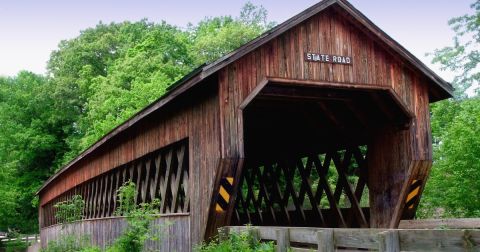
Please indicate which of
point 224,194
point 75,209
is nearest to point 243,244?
point 224,194

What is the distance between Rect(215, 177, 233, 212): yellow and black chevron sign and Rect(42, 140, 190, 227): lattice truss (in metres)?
1.38

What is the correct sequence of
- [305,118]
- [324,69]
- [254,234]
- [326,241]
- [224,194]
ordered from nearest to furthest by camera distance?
[326,241] → [254,234] → [224,194] → [324,69] → [305,118]

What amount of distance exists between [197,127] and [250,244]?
116 inches

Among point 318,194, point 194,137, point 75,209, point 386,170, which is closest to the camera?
point 194,137

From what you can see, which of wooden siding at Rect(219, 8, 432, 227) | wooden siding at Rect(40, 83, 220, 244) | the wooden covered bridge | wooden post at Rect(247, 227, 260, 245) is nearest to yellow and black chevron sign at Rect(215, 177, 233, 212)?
the wooden covered bridge

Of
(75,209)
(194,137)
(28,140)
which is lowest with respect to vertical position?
(75,209)

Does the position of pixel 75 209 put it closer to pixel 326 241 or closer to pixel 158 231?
pixel 158 231

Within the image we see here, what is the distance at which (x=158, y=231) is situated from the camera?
1180 cm

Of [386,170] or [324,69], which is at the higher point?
[324,69]

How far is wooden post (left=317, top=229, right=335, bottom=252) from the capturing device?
23.1 ft

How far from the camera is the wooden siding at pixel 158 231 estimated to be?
10984 millimetres

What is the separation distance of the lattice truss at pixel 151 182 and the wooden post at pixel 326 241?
4379 millimetres

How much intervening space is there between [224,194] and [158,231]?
2657 mm

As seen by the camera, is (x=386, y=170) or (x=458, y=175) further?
(x=458, y=175)
